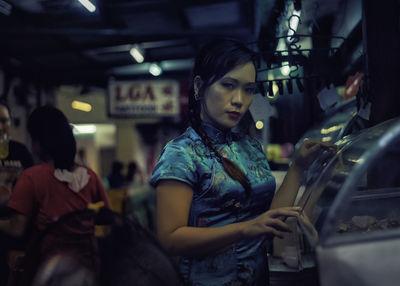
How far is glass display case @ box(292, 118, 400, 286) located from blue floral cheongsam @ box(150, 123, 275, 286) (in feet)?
0.86

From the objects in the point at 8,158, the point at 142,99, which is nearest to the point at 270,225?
the point at 8,158

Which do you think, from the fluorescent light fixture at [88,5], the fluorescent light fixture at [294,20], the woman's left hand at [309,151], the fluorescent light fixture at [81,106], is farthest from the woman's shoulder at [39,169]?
the fluorescent light fixture at [81,106]

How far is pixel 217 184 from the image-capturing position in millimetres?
1496

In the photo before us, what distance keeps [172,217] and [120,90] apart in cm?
715

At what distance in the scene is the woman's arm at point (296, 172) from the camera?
174 cm

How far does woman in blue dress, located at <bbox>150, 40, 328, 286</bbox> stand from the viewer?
1.37 meters

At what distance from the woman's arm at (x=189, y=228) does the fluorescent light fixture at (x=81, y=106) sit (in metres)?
8.97

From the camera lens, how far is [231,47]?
5.28 feet

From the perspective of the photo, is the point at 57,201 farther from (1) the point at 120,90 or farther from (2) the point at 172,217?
(1) the point at 120,90

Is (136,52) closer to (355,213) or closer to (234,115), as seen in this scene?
(234,115)

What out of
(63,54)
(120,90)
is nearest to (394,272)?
(120,90)

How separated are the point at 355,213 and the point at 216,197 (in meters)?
0.92

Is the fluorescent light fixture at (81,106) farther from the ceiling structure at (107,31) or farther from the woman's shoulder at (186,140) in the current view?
the woman's shoulder at (186,140)

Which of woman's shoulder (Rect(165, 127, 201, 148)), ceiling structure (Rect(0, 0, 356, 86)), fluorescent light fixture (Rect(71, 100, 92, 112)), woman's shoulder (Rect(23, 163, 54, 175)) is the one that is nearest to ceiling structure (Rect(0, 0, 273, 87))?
ceiling structure (Rect(0, 0, 356, 86))
